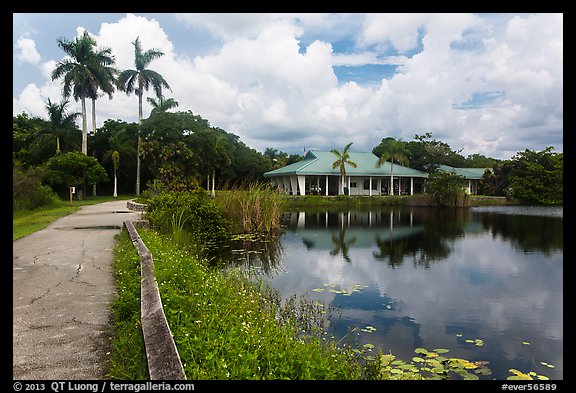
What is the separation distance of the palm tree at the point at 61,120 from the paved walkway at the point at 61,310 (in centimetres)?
3233

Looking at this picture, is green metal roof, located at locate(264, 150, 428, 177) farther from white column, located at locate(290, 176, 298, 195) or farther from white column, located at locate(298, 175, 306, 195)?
white column, located at locate(290, 176, 298, 195)

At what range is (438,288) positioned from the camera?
8969mm

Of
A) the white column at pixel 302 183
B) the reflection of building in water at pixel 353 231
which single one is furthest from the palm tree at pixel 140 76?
the reflection of building in water at pixel 353 231

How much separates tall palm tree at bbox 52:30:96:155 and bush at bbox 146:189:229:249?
26.4 meters

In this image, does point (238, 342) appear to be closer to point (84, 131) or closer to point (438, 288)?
point (438, 288)

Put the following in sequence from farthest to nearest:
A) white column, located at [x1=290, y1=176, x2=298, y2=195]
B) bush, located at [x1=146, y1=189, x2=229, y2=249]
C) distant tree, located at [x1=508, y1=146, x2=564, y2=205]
Answer: white column, located at [x1=290, y1=176, x2=298, y2=195] → distant tree, located at [x1=508, y1=146, x2=564, y2=205] → bush, located at [x1=146, y1=189, x2=229, y2=249]

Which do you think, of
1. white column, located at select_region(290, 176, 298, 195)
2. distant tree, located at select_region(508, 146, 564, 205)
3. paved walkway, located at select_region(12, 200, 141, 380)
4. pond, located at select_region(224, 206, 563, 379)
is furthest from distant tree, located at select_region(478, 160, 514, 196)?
paved walkway, located at select_region(12, 200, 141, 380)

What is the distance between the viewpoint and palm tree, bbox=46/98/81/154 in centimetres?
3850

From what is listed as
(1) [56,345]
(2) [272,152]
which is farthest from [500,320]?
(2) [272,152]

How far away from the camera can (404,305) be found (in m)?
7.66

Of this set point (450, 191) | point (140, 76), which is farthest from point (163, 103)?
point (450, 191)

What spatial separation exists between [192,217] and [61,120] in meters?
33.0
